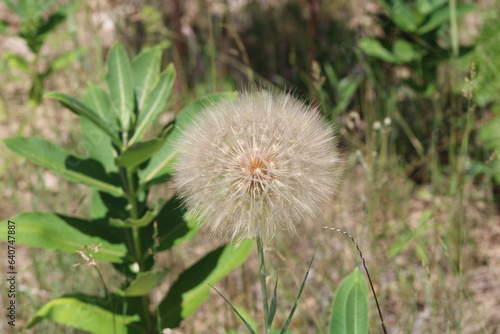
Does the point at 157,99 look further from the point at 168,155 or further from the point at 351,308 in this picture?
the point at 351,308

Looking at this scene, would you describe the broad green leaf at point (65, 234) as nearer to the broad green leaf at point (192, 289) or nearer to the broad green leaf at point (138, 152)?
the broad green leaf at point (192, 289)

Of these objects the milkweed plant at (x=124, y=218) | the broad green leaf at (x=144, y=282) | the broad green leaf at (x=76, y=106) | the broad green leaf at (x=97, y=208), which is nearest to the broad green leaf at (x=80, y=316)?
the milkweed plant at (x=124, y=218)

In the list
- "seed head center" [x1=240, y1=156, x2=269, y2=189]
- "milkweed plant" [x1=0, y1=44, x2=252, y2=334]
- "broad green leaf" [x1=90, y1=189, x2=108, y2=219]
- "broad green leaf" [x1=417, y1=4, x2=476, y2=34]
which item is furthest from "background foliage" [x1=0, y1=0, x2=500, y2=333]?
"seed head center" [x1=240, y1=156, x2=269, y2=189]

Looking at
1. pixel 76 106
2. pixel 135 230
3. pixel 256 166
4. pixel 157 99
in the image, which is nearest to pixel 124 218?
pixel 135 230

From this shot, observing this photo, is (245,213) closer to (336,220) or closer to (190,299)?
(190,299)

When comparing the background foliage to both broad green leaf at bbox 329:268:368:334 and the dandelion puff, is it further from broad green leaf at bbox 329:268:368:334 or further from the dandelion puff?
the dandelion puff

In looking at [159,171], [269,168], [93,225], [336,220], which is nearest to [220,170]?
[269,168]
